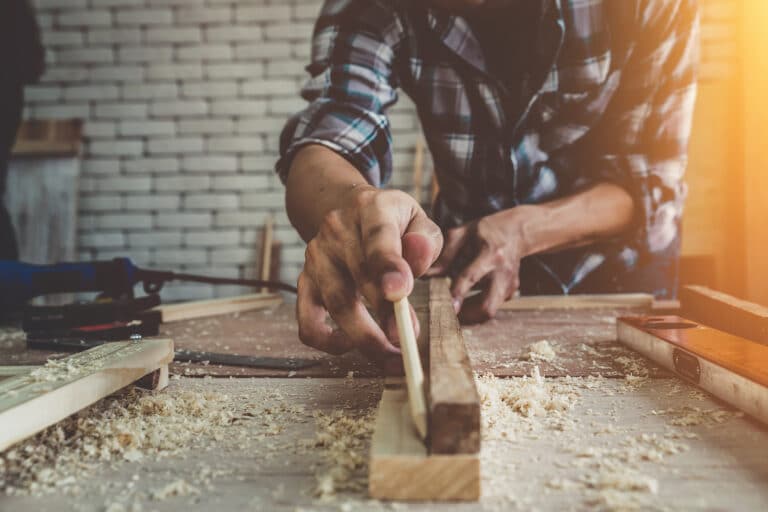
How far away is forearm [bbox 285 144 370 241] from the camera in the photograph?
3.70 feet

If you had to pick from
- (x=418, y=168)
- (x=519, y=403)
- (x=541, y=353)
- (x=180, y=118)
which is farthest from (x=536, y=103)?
(x=180, y=118)

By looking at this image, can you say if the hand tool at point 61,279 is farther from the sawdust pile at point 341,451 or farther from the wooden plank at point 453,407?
the wooden plank at point 453,407

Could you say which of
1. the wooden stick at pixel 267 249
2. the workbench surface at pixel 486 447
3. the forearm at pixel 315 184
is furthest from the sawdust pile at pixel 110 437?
the wooden stick at pixel 267 249

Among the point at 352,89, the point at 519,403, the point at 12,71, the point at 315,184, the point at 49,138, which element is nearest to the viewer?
the point at 519,403

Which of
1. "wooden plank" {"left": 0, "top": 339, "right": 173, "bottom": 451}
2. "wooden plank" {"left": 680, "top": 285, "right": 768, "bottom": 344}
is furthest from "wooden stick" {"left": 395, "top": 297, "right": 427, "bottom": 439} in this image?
"wooden plank" {"left": 680, "top": 285, "right": 768, "bottom": 344}

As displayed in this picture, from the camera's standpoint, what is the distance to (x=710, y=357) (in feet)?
2.40

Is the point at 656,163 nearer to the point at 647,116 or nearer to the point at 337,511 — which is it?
the point at 647,116

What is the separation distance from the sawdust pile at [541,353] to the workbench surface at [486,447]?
0.02 m

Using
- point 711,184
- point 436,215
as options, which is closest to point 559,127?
point 436,215

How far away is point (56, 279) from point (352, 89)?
2.77 feet

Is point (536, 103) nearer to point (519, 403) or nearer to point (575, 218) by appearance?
point (575, 218)

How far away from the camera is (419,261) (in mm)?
813

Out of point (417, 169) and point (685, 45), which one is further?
point (417, 169)

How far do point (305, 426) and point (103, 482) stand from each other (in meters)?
0.22
